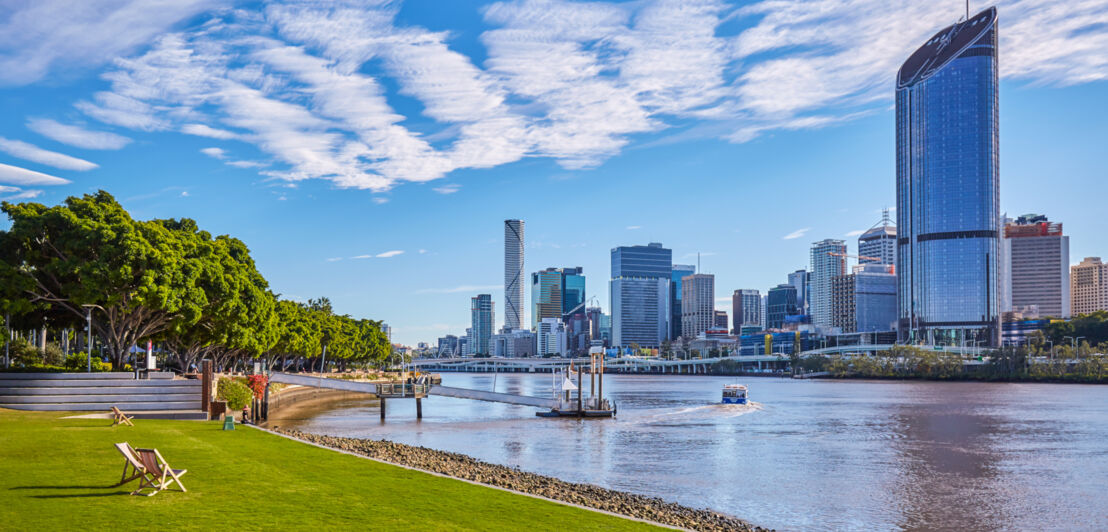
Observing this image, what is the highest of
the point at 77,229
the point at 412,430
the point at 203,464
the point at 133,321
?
the point at 77,229

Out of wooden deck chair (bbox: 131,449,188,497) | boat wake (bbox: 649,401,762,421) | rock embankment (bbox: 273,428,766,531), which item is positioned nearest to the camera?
wooden deck chair (bbox: 131,449,188,497)

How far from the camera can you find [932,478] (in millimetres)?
43188

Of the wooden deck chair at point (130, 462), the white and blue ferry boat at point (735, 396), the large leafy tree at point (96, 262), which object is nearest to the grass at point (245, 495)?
the wooden deck chair at point (130, 462)

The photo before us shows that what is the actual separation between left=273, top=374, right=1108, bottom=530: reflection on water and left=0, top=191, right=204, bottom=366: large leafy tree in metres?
15.9

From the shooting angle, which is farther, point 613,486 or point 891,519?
point 613,486

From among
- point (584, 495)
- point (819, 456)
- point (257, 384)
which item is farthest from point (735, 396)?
point (584, 495)

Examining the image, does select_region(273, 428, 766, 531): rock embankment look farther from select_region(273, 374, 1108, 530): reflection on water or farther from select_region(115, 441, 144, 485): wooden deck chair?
select_region(115, 441, 144, 485): wooden deck chair

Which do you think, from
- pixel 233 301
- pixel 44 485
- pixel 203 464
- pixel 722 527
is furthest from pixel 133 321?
pixel 722 527

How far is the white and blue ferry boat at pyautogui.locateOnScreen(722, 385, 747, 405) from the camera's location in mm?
104162

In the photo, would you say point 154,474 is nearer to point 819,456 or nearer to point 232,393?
point 232,393

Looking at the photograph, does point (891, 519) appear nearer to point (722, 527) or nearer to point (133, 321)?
point (722, 527)

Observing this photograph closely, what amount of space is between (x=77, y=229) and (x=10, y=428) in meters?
17.3

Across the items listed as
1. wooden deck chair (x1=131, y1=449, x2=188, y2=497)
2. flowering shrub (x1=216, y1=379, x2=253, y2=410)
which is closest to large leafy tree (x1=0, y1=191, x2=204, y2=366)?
flowering shrub (x1=216, y1=379, x2=253, y2=410)

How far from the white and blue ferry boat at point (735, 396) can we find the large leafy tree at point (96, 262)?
2635 inches
